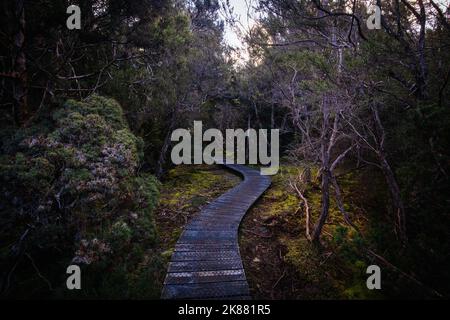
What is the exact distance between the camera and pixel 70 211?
422 cm

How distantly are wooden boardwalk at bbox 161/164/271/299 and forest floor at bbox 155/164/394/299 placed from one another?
42cm

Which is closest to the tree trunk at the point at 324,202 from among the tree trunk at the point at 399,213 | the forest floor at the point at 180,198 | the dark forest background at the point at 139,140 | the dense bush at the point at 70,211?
the dark forest background at the point at 139,140

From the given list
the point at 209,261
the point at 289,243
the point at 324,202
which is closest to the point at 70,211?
the point at 209,261

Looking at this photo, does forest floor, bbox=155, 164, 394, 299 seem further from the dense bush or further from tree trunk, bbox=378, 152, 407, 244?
the dense bush

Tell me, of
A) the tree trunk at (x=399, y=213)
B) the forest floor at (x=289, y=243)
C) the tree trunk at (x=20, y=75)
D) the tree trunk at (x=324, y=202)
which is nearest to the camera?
the tree trunk at (x=399, y=213)

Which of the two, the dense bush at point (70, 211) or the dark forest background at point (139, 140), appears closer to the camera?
the dark forest background at point (139, 140)

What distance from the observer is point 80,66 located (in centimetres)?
770

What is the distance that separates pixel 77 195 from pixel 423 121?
5468 mm

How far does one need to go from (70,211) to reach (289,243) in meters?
5.44

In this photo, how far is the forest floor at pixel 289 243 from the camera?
495 cm

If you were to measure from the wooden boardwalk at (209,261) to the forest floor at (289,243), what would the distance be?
0.42 metres

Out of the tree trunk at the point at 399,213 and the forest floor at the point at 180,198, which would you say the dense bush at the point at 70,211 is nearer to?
the forest floor at the point at 180,198

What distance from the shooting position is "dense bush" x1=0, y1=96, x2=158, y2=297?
157 inches

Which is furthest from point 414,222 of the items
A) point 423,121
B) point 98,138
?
point 98,138
